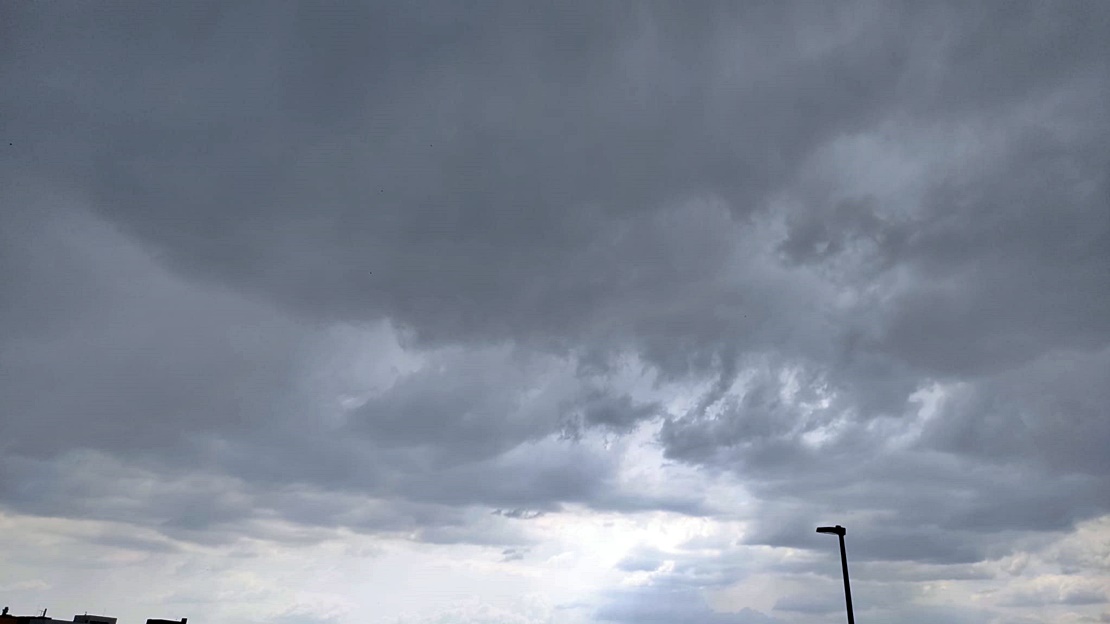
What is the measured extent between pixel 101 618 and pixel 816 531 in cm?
8825

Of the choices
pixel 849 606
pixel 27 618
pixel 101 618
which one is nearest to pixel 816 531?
pixel 849 606

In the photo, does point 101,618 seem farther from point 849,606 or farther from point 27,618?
point 849,606

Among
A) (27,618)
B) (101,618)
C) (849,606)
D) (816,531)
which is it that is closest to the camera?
(849,606)

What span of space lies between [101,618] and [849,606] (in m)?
89.9

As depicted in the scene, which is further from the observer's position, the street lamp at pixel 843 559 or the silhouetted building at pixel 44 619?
the silhouetted building at pixel 44 619

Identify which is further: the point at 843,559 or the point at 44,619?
the point at 44,619

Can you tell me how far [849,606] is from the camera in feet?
133

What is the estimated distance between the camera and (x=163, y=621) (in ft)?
337

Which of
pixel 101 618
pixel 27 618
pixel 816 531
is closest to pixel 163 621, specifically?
pixel 101 618

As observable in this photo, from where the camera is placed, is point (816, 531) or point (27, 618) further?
point (27, 618)

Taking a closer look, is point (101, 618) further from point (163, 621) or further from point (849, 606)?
point (849, 606)

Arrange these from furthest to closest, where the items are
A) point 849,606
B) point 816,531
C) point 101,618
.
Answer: point 101,618 → point 816,531 → point 849,606

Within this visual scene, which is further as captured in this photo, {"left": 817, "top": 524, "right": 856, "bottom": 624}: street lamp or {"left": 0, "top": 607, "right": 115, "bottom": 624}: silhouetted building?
{"left": 0, "top": 607, "right": 115, "bottom": 624}: silhouetted building

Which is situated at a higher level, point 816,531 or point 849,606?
point 816,531
